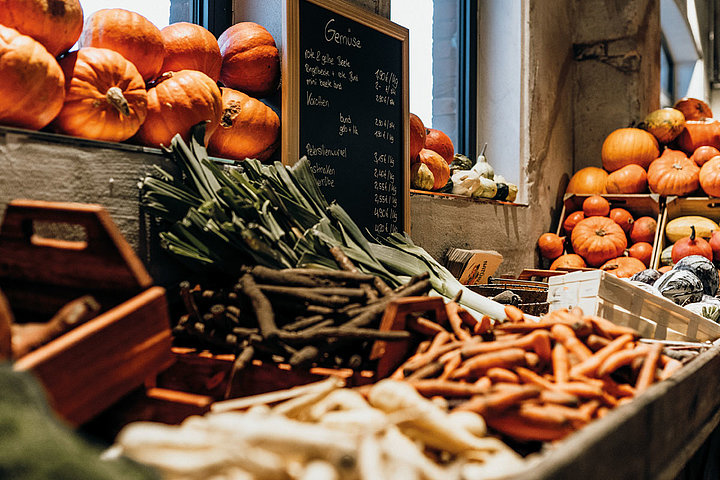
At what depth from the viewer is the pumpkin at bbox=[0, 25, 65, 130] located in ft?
4.80

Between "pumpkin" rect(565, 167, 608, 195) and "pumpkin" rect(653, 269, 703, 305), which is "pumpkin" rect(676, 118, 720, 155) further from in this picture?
"pumpkin" rect(653, 269, 703, 305)

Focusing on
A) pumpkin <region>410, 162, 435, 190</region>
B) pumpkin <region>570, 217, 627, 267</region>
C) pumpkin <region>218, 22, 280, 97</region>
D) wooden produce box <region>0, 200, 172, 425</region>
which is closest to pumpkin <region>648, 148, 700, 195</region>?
pumpkin <region>570, 217, 627, 267</region>

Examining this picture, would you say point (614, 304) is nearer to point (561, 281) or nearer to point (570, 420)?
point (561, 281)

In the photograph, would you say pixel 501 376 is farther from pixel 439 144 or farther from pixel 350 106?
pixel 439 144

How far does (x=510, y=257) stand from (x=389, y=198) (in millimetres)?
1607

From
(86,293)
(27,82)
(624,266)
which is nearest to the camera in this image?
(86,293)

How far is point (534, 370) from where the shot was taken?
1.26 m

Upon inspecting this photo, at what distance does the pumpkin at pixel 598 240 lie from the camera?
174 inches

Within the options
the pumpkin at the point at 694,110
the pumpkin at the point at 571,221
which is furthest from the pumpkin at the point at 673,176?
the pumpkin at the point at 694,110

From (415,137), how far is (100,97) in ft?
6.12

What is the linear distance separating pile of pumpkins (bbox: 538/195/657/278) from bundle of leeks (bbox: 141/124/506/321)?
2731 mm

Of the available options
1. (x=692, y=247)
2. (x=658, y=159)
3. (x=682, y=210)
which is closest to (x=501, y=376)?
(x=692, y=247)

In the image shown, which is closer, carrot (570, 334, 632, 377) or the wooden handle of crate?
the wooden handle of crate

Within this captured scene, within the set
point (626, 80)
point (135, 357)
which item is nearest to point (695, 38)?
point (626, 80)
